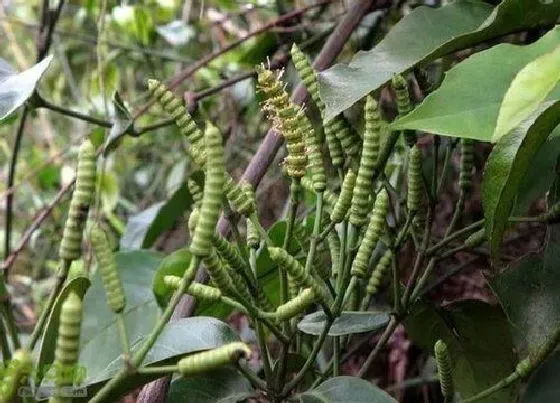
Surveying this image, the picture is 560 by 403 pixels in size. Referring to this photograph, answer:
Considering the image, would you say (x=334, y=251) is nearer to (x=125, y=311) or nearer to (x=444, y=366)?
(x=444, y=366)

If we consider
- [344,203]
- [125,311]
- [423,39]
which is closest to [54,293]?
[344,203]

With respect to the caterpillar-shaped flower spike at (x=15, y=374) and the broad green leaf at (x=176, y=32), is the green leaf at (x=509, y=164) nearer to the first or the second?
the caterpillar-shaped flower spike at (x=15, y=374)

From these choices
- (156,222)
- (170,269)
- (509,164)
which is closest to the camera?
(509,164)

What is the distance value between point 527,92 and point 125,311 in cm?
55

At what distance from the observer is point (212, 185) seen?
28 centimetres

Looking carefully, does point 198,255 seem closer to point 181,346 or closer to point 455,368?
point 181,346

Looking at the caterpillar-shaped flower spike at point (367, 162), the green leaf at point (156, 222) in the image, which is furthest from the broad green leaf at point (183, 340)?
the green leaf at point (156, 222)

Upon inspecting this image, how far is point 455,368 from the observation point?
0.57m

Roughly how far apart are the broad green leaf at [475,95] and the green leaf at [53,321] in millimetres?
186

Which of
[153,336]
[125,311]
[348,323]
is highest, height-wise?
[153,336]

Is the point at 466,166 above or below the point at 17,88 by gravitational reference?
below

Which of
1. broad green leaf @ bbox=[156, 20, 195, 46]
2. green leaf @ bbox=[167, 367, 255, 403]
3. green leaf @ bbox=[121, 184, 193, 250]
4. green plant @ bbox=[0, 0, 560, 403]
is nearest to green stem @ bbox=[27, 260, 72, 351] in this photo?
green plant @ bbox=[0, 0, 560, 403]

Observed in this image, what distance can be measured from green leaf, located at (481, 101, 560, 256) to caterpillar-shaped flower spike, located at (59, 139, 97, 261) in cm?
20

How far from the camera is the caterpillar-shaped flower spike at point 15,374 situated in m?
0.29
